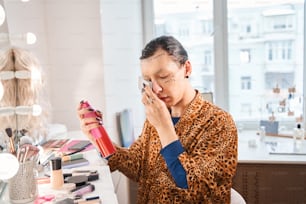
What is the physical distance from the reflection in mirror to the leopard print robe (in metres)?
0.49

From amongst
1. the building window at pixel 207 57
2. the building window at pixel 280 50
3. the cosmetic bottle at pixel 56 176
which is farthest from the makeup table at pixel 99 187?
the building window at pixel 280 50

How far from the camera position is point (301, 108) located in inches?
101

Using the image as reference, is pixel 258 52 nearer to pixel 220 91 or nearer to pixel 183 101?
pixel 220 91

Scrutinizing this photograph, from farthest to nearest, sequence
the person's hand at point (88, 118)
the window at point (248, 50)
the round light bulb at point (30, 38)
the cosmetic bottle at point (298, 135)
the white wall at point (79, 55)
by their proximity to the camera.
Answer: the window at point (248, 50), the cosmetic bottle at point (298, 135), the white wall at point (79, 55), the round light bulb at point (30, 38), the person's hand at point (88, 118)

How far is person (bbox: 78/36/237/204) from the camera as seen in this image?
1.09m

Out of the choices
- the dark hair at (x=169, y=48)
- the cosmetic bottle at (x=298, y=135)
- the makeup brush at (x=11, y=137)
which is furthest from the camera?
the cosmetic bottle at (x=298, y=135)

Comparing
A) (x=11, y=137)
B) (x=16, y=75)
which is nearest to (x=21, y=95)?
(x=16, y=75)

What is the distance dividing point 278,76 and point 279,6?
496mm

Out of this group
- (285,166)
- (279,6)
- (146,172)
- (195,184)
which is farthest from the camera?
(279,6)

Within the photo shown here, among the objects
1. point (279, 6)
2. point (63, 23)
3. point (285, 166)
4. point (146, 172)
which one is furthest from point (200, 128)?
point (279, 6)

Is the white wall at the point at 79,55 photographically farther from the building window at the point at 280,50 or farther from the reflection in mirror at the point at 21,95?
the building window at the point at 280,50

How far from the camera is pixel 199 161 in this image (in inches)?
43.1

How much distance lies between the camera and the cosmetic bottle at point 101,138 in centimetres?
130

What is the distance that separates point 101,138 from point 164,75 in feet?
1.13
